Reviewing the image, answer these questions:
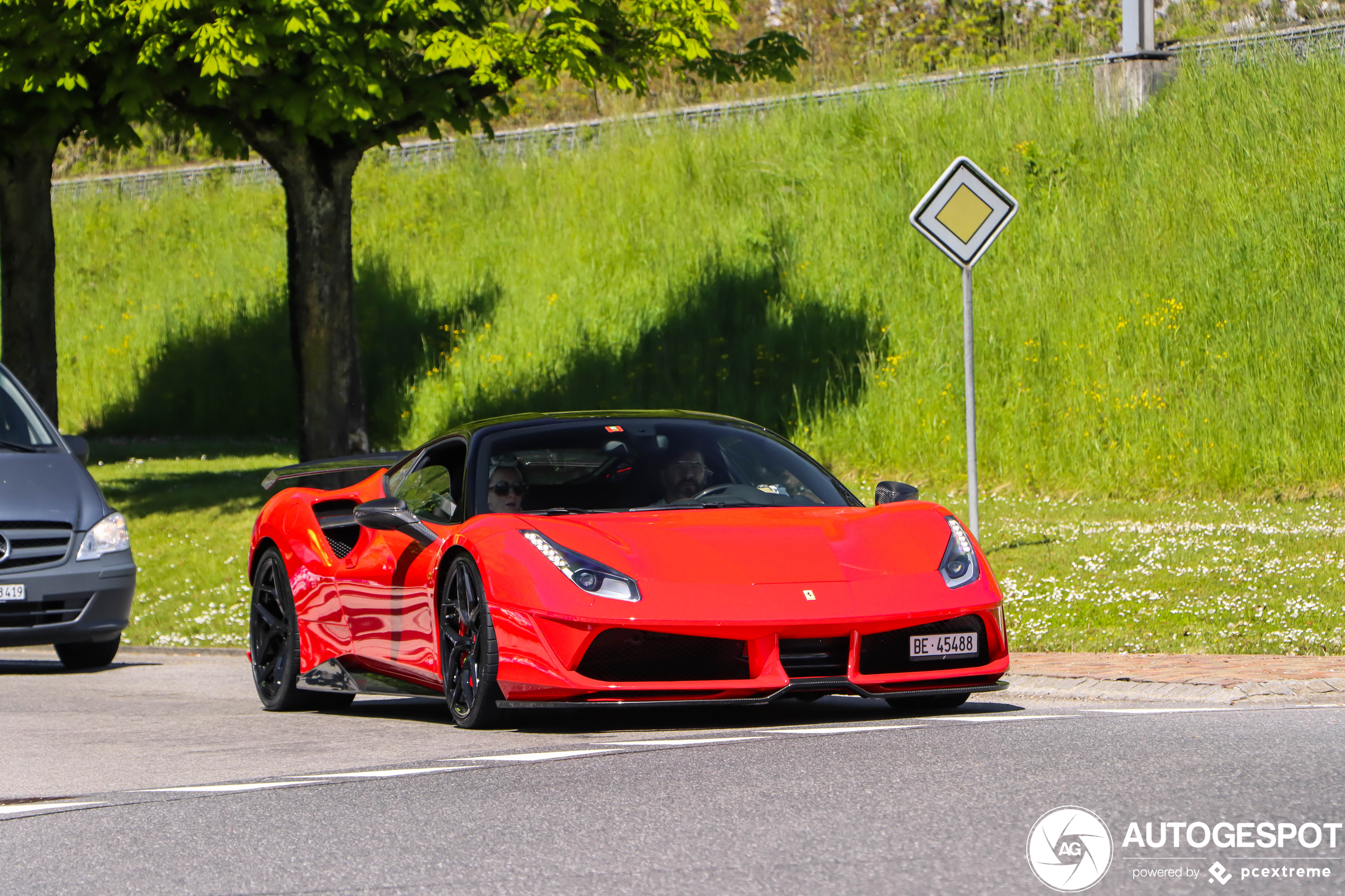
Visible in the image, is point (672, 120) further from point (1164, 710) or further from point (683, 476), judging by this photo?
point (1164, 710)

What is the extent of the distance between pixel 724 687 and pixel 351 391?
15634mm

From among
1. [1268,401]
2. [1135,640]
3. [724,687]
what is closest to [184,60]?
[1268,401]

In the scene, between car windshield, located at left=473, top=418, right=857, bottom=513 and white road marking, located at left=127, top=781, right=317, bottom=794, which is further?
car windshield, located at left=473, top=418, right=857, bottom=513

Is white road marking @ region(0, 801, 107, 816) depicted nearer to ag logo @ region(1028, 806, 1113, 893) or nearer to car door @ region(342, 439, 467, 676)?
car door @ region(342, 439, 467, 676)

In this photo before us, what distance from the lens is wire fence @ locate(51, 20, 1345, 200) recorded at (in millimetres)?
24781

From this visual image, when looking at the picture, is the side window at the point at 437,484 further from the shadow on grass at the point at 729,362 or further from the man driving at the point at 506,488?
the shadow on grass at the point at 729,362

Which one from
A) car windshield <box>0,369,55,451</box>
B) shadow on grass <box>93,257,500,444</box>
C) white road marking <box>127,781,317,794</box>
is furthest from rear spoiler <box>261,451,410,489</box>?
shadow on grass <box>93,257,500,444</box>

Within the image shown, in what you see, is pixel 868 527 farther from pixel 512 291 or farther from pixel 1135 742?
pixel 512 291

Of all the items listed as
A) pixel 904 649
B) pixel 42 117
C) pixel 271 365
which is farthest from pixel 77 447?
pixel 271 365

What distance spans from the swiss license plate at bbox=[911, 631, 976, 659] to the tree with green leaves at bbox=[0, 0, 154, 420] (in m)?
14.2

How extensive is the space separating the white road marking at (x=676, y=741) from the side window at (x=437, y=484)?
1.61 meters

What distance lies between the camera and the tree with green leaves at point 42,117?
19859mm

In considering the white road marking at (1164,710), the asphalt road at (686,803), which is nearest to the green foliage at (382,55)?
the asphalt road at (686,803)

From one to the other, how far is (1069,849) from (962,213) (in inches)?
338
